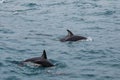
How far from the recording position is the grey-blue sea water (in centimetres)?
1888

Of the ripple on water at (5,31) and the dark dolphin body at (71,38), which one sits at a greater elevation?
the ripple on water at (5,31)

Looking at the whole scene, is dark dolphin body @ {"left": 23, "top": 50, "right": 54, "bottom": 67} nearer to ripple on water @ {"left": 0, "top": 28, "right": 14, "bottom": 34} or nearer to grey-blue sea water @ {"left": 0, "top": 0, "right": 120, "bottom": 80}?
grey-blue sea water @ {"left": 0, "top": 0, "right": 120, "bottom": 80}

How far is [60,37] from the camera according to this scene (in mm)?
25531

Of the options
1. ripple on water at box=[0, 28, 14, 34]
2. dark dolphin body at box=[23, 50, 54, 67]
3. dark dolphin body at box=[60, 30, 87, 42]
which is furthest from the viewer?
ripple on water at box=[0, 28, 14, 34]

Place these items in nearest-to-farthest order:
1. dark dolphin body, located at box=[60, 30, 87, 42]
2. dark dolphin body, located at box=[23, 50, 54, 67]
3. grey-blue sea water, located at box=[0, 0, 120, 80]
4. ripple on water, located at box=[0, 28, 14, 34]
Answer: grey-blue sea water, located at box=[0, 0, 120, 80] → dark dolphin body, located at box=[23, 50, 54, 67] → dark dolphin body, located at box=[60, 30, 87, 42] → ripple on water, located at box=[0, 28, 14, 34]

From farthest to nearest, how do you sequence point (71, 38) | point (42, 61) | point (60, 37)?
point (60, 37) < point (71, 38) < point (42, 61)

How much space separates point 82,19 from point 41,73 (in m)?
12.5

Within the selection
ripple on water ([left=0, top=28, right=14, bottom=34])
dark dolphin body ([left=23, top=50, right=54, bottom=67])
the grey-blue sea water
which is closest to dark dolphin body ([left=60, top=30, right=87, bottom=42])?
the grey-blue sea water

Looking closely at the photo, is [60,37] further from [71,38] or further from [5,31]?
[5,31]

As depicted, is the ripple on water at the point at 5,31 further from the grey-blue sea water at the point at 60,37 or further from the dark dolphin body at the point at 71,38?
the dark dolphin body at the point at 71,38

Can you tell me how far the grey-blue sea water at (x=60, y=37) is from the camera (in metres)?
18.9

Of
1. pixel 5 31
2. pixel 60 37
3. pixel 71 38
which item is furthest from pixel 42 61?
pixel 5 31

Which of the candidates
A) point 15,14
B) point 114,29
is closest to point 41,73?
point 114,29

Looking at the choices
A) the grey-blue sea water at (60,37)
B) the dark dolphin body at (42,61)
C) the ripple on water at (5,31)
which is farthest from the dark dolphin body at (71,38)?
the dark dolphin body at (42,61)
